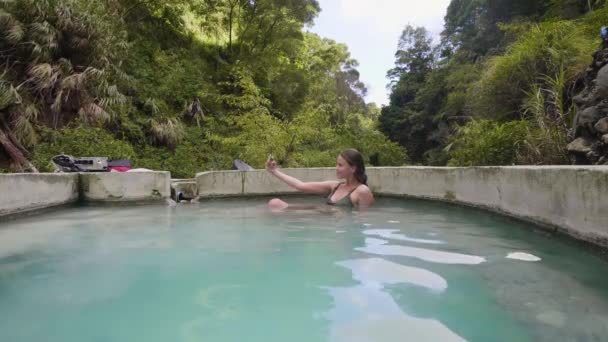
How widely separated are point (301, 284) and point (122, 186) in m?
4.08

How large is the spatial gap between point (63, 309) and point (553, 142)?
4.49 metres

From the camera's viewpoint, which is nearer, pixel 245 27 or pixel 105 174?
pixel 105 174

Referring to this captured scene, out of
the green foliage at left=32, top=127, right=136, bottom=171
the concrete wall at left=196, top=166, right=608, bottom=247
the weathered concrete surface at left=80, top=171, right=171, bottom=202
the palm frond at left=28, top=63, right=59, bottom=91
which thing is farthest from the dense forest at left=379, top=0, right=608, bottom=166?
the palm frond at left=28, top=63, right=59, bottom=91

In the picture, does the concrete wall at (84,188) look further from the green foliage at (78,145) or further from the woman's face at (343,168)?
the green foliage at (78,145)

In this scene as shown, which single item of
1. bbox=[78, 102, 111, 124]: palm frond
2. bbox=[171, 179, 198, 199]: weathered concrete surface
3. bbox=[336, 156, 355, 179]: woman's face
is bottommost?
bbox=[171, 179, 198, 199]: weathered concrete surface

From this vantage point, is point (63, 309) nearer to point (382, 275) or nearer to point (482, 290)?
point (382, 275)

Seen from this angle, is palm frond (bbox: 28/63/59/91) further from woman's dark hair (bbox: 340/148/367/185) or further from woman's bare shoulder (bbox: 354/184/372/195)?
woman's bare shoulder (bbox: 354/184/372/195)

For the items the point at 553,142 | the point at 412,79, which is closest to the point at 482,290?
the point at 553,142

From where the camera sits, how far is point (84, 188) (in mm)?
5094

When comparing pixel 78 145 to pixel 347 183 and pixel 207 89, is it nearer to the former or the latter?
pixel 207 89

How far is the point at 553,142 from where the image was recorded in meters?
4.09

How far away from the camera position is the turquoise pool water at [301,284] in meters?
1.39

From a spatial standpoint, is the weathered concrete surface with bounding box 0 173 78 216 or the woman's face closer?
the weathered concrete surface with bounding box 0 173 78 216

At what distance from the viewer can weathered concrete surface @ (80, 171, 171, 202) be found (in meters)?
5.10
